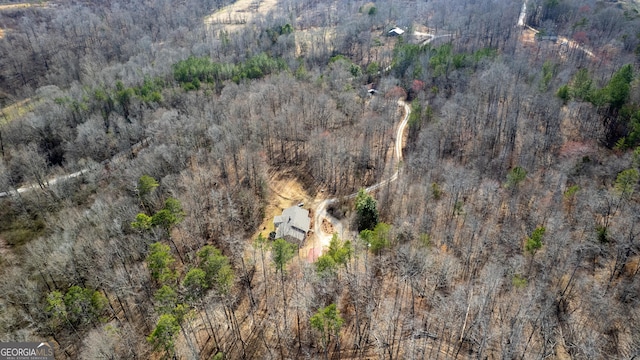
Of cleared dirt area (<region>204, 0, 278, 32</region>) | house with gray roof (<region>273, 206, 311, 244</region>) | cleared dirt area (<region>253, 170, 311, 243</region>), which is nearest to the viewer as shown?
house with gray roof (<region>273, 206, 311, 244</region>)

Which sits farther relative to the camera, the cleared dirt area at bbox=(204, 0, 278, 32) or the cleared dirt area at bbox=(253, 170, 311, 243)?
the cleared dirt area at bbox=(204, 0, 278, 32)

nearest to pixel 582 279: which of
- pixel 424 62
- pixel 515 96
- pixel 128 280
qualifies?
pixel 515 96

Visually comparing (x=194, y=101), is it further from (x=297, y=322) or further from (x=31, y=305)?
(x=297, y=322)

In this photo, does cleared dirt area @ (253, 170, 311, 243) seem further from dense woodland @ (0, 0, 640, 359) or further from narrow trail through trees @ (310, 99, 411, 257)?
narrow trail through trees @ (310, 99, 411, 257)

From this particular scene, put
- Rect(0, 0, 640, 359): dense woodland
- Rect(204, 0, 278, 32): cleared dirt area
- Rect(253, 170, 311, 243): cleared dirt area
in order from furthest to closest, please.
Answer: Rect(204, 0, 278, 32): cleared dirt area, Rect(253, 170, 311, 243): cleared dirt area, Rect(0, 0, 640, 359): dense woodland

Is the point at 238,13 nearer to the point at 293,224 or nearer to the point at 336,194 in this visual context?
the point at 336,194

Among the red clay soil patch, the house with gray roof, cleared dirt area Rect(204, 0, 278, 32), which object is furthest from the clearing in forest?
the red clay soil patch

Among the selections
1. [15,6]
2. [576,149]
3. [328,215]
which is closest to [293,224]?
[328,215]
